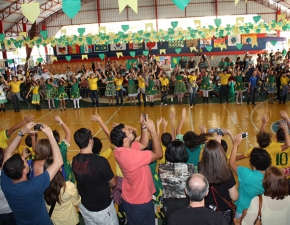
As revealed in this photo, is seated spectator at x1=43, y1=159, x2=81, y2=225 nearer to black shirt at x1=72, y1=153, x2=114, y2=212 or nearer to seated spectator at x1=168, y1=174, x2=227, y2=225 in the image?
black shirt at x1=72, y1=153, x2=114, y2=212

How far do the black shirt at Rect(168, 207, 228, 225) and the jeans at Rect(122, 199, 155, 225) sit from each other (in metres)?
0.93

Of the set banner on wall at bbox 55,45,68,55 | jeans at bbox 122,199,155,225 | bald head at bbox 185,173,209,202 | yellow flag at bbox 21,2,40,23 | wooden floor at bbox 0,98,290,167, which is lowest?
wooden floor at bbox 0,98,290,167

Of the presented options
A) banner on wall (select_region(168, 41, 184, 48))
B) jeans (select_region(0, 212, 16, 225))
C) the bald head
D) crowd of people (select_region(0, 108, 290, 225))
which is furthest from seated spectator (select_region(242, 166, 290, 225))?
banner on wall (select_region(168, 41, 184, 48))

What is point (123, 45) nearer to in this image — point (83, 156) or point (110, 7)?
point (110, 7)

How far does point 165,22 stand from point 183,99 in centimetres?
1462

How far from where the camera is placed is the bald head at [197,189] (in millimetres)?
2172

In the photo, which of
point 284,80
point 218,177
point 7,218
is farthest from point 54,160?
point 284,80

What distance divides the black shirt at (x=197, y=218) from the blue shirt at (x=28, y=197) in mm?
1094

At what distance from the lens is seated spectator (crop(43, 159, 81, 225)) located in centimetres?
282

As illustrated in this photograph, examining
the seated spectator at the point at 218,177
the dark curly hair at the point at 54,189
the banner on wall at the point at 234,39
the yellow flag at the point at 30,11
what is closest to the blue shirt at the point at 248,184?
the seated spectator at the point at 218,177

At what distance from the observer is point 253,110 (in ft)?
36.3

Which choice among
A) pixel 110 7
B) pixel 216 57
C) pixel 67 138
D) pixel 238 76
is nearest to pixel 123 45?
pixel 110 7

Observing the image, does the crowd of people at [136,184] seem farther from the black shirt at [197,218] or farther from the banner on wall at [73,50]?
the banner on wall at [73,50]

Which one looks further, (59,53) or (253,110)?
(59,53)
